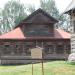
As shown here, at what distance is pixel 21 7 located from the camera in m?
83.3

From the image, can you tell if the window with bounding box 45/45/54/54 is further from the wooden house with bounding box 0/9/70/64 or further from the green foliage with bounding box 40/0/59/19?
the green foliage with bounding box 40/0/59/19

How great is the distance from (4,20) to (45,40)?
42.9 meters

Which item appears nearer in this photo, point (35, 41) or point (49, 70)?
point (49, 70)

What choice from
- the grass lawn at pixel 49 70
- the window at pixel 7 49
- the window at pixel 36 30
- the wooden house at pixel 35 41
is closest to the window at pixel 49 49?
the wooden house at pixel 35 41

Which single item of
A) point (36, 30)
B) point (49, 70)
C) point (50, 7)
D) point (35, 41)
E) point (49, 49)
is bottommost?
point (49, 70)

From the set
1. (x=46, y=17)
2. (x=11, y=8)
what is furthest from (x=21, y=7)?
(x=46, y=17)

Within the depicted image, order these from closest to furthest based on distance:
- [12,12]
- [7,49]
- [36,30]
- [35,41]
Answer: [7,49] < [35,41] < [36,30] < [12,12]

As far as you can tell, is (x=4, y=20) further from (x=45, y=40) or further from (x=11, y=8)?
(x=45, y=40)

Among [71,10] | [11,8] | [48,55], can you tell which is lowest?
[48,55]

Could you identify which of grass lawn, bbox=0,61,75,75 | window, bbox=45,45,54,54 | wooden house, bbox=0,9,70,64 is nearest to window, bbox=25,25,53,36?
wooden house, bbox=0,9,70,64

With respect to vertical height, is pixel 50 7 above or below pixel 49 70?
above

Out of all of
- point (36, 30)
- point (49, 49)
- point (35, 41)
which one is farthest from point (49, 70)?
point (36, 30)

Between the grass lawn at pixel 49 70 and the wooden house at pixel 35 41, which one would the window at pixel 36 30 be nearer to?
the wooden house at pixel 35 41

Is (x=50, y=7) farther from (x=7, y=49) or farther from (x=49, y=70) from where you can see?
(x=49, y=70)
